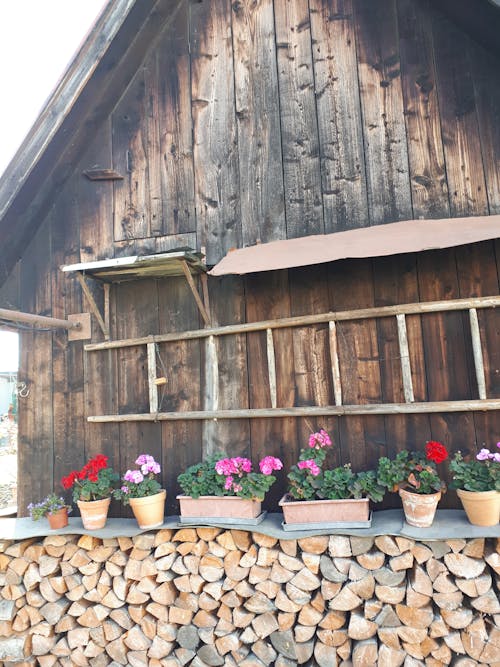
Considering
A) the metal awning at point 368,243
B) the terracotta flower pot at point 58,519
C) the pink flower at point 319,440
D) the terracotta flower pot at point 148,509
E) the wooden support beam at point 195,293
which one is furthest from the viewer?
the terracotta flower pot at point 58,519

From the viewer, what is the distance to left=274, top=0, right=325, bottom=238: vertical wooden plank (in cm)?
371

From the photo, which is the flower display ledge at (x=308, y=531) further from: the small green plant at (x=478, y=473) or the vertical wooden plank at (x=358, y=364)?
the vertical wooden plank at (x=358, y=364)

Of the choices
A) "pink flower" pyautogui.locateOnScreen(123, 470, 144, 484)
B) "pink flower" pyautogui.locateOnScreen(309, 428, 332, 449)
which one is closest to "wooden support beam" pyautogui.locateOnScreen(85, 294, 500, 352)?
"pink flower" pyautogui.locateOnScreen(309, 428, 332, 449)

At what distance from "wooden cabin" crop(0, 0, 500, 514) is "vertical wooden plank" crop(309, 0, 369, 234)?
1cm

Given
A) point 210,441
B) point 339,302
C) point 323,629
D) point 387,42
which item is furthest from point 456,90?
point 323,629

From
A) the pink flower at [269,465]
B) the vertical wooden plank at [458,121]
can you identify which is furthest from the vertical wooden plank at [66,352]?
the vertical wooden plank at [458,121]

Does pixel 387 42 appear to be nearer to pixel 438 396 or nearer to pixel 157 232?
pixel 157 232

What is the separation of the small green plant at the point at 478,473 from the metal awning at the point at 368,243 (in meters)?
1.20

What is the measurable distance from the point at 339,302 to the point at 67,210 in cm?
241

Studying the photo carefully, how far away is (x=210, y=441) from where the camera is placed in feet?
12.2

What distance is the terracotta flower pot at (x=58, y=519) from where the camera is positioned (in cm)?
363

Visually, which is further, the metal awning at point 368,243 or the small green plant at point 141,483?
the small green plant at point 141,483

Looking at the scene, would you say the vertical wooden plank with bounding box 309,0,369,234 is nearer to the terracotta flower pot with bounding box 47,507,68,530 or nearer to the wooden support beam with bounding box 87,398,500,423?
the wooden support beam with bounding box 87,398,500,423

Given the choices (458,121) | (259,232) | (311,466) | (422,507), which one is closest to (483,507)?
(422,507)
